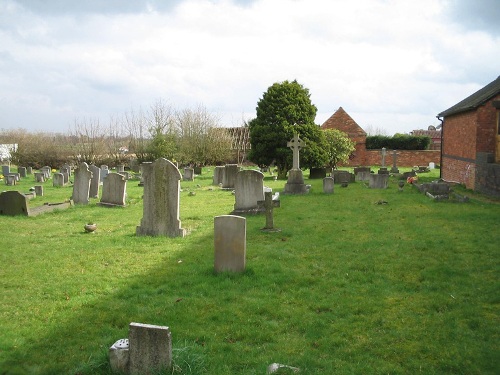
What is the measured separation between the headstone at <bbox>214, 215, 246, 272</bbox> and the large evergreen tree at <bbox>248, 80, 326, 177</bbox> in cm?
2012

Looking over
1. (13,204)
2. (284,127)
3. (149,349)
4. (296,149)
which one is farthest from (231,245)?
(284,127)

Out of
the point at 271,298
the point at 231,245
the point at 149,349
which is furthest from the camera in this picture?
the point at 231,245

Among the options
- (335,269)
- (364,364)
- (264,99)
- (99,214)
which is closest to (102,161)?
(264,99)

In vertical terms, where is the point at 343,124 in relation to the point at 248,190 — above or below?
above

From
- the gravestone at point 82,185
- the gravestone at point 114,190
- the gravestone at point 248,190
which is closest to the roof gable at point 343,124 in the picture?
the gravestone at point 82,185

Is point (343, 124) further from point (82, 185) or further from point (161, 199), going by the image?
point (161, 199)

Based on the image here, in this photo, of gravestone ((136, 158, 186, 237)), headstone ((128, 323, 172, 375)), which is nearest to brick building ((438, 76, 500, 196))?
gravestone ((136, 158, 186, 237))

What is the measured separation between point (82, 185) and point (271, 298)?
1254 cm

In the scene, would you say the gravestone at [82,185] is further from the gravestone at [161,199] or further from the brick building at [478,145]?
the brick building at [478,145]

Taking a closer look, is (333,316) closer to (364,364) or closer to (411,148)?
(364,364)

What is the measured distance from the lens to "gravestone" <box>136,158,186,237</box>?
1014 centimetres

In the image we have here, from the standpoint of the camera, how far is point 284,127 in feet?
88.5

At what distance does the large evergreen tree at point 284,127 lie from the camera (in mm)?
27266

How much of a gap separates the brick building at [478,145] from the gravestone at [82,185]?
15029mm
